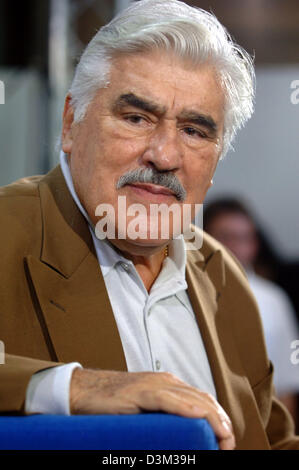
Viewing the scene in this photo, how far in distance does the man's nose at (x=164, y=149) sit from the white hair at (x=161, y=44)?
12 centimetres

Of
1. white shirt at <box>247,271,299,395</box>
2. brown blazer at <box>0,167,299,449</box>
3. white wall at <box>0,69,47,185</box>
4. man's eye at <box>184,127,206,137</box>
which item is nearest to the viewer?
brown blazer at <box>0,167,299,449</box>

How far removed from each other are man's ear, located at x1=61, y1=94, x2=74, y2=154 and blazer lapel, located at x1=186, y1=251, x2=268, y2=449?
1.11ft

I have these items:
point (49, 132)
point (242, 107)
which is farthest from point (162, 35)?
point (49, 132)

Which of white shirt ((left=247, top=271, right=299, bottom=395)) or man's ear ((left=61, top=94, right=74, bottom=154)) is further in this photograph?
white shirt ((left=247, top=271, right=299, bottom=395))

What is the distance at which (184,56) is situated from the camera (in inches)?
47.7

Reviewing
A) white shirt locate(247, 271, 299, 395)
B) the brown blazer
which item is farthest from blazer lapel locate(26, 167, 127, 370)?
white shirt locate(247, 271, 299, 395)

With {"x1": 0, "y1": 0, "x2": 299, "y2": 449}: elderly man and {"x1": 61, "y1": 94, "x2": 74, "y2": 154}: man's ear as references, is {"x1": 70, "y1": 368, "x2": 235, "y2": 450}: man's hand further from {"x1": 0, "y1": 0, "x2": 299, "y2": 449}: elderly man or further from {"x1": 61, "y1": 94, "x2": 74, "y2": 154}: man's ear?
{"x1": 61, "y1": 94, "x2": 74, "y2": 154}: man's ear

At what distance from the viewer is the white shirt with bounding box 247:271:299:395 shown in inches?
103

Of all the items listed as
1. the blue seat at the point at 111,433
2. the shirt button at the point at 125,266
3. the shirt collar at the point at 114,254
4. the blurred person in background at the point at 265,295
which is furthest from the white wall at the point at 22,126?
the blue seat at the point at 111,433

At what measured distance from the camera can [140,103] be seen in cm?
120

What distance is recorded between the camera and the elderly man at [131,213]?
1.15m

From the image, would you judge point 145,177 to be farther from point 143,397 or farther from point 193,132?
point 143,397

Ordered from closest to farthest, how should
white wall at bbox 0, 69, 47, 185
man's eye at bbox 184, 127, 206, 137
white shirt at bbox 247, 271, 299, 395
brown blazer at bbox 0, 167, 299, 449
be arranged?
1. brown blazer at bbox 0, 167, 299, 449
2. man's eye at bbox 184, 127, 206, 137
3. white shirt at bbox 247, 271, 299, 395
4. white wall at bbox 0, 69, 47, 185
